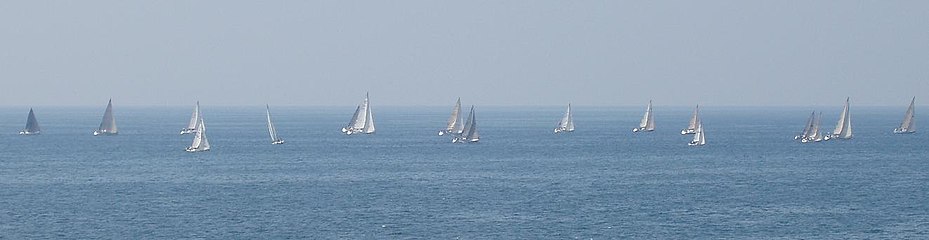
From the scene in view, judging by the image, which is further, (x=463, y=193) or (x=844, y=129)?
(x=844, y=129)

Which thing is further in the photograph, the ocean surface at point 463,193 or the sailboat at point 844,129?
the sailboat at point 844,129

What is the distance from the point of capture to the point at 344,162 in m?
133

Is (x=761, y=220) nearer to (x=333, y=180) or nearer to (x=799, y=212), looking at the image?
(x=799, y=212)

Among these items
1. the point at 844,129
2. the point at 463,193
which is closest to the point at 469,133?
the point at 844,129

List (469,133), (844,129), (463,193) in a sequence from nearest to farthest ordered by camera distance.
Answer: (463,193), (469,133), (844,129)

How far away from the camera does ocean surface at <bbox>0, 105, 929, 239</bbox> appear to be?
2958 inches

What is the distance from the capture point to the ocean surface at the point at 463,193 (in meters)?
75.1

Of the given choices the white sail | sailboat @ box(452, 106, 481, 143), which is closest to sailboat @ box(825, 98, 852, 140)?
the white sail

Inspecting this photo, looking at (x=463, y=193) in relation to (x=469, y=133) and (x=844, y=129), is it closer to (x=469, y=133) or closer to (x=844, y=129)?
(x=469, y=133)

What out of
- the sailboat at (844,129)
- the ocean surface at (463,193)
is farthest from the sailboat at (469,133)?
the sailboat at (844,129)

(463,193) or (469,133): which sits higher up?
(469,133)

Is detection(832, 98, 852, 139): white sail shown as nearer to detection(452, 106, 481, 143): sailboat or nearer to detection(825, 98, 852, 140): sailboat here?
detection(825, 98, 852, 140): sailboat

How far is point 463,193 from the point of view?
9625 centimetres

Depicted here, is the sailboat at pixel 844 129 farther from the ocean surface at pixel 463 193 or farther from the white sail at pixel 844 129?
the ocean surface at pixel 463 193
